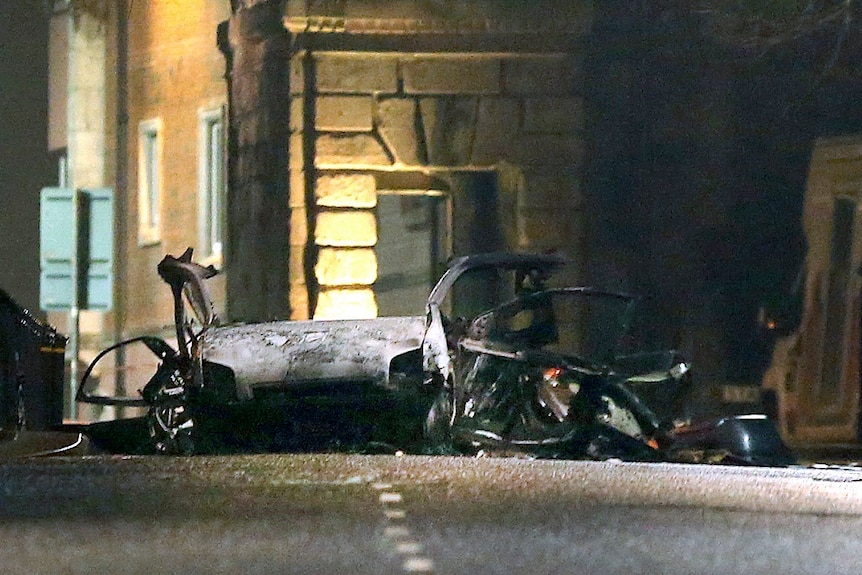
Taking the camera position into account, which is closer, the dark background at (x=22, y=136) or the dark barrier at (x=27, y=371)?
the dark barrier at (x=27, y=371)

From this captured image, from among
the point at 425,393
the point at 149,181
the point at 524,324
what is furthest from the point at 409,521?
the point at 149,181

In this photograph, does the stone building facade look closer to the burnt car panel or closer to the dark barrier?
the dark barrier

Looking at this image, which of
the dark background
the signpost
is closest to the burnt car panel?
the signpost

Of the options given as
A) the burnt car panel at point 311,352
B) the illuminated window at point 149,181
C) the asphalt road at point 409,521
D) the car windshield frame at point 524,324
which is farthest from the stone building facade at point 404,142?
the asphalt road at point 409,521

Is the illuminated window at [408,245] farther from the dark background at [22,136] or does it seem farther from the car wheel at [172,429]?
the dark background at [22,136]

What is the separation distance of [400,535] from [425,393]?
647 centimetres

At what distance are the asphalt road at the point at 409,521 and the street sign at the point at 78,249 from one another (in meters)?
9.21

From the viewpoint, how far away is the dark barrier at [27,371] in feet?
36.4

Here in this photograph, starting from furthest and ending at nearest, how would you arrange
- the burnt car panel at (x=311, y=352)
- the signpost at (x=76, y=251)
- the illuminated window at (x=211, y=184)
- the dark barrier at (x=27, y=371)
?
the illuminated window at (x=211, y=184) < the signpost at (x=76, y=251) < the dark barrier at (x=27, y=371) < the burnt car panel at (x=311, y=352)

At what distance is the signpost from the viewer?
49.0 ft

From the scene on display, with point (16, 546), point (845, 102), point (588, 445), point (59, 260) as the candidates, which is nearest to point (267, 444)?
point (588, 445)

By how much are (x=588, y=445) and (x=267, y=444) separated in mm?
1942

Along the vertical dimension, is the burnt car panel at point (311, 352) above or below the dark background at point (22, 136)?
below

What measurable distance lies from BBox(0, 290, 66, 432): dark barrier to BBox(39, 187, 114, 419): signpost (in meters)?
3.23
